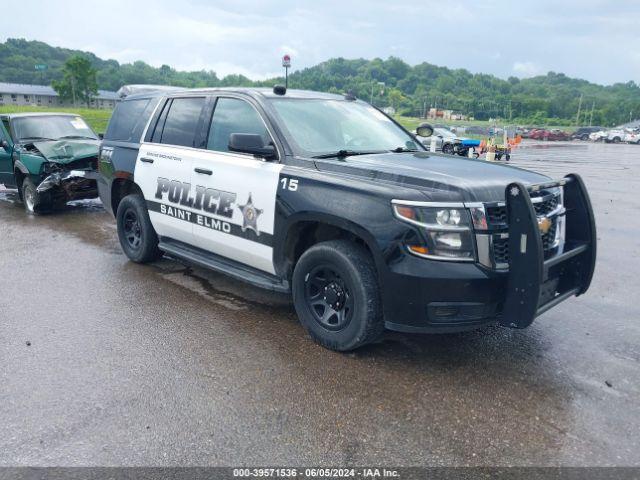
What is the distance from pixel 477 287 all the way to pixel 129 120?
4.48 m

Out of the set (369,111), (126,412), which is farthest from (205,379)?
(369,111)

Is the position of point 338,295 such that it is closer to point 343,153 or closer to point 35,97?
point 343,153

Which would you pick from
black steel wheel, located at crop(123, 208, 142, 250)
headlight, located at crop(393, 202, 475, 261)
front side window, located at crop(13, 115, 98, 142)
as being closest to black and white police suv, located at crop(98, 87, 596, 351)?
headlight, located at crop(393, 202, 475, 261)

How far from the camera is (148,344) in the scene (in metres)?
4.14

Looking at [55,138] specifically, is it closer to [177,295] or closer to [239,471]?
[177,295]

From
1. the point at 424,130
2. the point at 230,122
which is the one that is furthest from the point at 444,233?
the point at 424,130

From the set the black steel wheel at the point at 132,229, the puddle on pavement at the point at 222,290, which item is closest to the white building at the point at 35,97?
the black steel wheel at the point at 132,229

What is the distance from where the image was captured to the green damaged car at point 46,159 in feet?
29.2

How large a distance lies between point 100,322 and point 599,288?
4.87m

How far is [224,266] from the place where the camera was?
4.88 metres

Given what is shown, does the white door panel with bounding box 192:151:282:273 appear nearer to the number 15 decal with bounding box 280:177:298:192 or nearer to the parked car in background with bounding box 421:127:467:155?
the number 15 decal with bounding box 280:177:298:192

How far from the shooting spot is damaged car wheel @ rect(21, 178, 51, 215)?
8.96m

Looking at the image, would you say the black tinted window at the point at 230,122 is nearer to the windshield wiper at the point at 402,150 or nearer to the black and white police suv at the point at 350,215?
the black and white police suv at the point at 350,215

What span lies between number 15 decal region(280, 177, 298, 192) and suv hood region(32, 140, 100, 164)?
20.3ft
